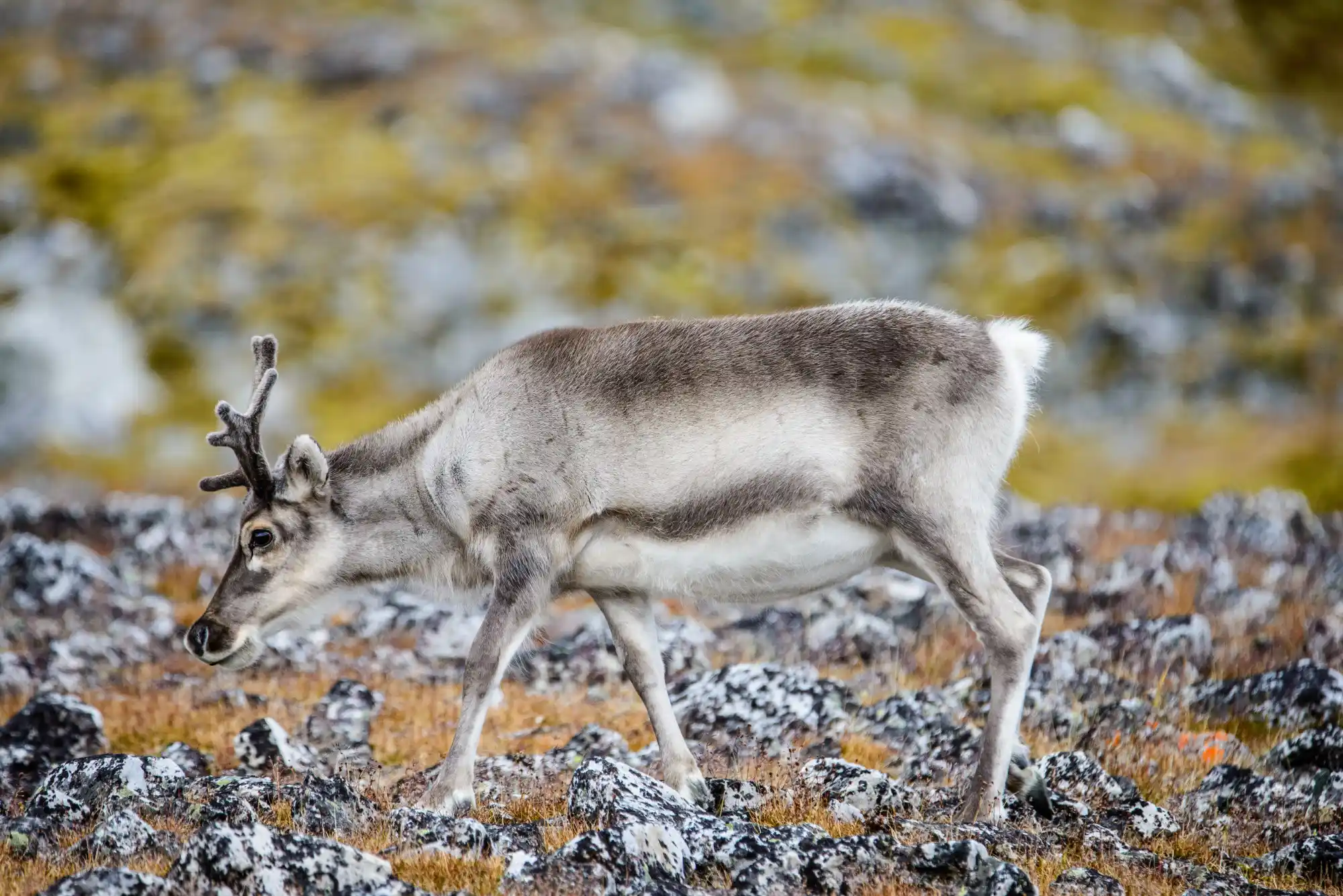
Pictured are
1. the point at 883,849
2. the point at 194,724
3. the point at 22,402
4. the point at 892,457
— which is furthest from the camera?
the point at 22,402

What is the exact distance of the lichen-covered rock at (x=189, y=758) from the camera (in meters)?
10.4

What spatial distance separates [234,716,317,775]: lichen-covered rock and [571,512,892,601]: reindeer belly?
283cm

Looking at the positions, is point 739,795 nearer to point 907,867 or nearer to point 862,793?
point 862,793

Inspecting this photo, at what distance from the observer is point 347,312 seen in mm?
39156

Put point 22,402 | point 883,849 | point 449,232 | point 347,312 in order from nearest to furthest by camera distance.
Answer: point 883,849
point 22,402
point 347,312
point 449,232

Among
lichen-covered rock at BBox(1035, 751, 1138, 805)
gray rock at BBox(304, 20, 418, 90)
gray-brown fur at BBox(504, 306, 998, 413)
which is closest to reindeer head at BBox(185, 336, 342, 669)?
gray-brown fur at BBox(504, 306, 998, 413)

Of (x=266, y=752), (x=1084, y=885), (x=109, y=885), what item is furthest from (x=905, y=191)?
(x=109, y=885)

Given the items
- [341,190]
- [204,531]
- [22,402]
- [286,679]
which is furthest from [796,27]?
[286,679]

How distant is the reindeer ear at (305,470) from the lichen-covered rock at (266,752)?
197cm

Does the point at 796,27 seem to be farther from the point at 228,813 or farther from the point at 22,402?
the point at 228,813

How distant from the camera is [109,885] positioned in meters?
6.75

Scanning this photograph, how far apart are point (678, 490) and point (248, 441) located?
3381 millimetres

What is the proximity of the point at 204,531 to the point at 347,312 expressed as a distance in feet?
64.5

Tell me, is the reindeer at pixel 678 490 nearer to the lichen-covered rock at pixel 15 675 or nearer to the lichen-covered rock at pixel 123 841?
the lichen-covered rock at pixel 123 841
